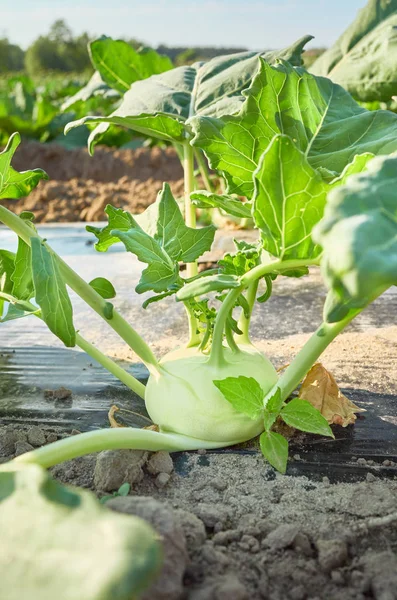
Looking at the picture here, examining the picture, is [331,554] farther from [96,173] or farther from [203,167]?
[96,173]

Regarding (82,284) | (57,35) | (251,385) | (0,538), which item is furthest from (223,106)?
(57,35)

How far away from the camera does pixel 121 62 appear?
2.72 m

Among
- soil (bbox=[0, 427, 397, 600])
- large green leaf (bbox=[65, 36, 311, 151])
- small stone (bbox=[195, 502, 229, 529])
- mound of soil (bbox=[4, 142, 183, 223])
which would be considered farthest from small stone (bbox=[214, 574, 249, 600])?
mound of soil (bbox=[4, 142, 183, 223])

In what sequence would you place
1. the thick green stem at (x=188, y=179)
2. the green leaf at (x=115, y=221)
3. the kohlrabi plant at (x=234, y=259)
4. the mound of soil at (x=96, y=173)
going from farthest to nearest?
the mound of soil at (x=96, y=173) < the thick green stem at (x=188, y=179) < the green leaf at (x=115, y=221) < the kohlrabi plant at (x=234, y=259)

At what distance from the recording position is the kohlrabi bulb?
1268mm

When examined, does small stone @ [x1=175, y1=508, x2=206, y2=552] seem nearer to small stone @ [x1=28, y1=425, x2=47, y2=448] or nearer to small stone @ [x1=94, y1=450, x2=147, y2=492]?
small stone @ [x1=94, y1=450, x2=147, y2=492]

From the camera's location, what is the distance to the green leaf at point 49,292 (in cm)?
108

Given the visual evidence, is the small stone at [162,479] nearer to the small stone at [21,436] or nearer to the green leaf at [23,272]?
the small stone at [21,436]

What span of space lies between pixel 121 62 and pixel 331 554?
2342 mm

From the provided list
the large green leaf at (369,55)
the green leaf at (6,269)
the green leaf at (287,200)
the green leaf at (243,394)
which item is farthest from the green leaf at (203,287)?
the large green leaf at (369,55)

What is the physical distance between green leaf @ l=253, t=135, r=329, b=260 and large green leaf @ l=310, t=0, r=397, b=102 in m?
1.42

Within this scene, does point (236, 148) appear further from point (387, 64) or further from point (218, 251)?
point (218, 251)

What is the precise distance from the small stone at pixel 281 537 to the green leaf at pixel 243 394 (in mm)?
252

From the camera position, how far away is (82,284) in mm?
1284
